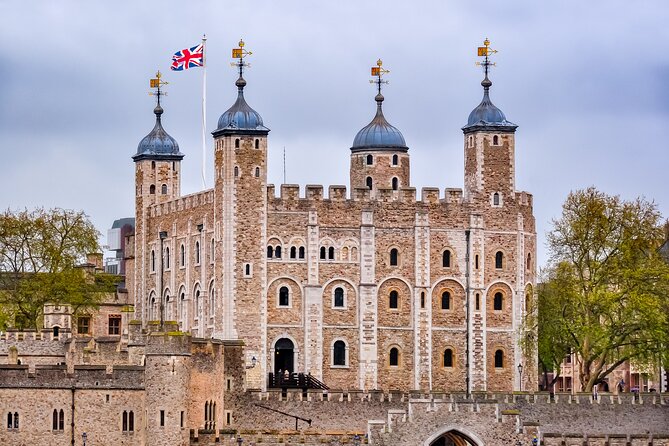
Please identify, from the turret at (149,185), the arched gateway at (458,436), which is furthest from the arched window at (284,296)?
the arched gateway at (458,436)

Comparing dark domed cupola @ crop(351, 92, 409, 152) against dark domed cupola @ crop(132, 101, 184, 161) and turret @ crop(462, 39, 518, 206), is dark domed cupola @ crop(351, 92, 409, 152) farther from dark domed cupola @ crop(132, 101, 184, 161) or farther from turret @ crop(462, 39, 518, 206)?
dark domed cupola @ crop(132, 101, 184, 161)

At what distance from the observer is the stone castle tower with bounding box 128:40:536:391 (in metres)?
145

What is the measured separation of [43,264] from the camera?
506 ft

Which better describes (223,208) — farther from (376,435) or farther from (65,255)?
(376,435)

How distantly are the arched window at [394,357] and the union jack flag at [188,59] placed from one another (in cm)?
2022

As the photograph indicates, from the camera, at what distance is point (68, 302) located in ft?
492

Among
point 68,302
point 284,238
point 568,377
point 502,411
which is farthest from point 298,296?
point 568,377

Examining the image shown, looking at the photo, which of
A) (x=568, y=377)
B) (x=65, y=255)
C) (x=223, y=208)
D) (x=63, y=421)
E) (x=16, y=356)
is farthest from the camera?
(x=568, y=377)

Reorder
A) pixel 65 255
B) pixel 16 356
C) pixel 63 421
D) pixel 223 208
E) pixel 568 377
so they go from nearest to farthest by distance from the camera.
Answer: pixel 63 421, pixel 16 356, pixel 223 208, pixel 65 255, pixel 568 377

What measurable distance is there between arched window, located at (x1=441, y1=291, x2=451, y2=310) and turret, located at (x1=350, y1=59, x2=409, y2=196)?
25.9 ft

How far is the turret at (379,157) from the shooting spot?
502ft

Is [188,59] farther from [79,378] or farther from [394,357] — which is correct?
[79,378]

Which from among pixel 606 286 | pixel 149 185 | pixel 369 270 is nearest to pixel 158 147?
pixel 149 185

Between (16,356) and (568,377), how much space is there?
56.7m
